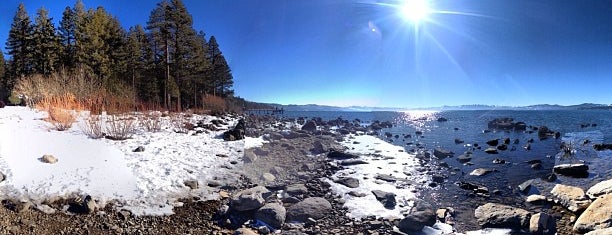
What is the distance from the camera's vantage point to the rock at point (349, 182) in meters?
8.62

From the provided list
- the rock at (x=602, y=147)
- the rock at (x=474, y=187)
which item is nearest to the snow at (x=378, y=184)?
the rock at (x=474, y=187)

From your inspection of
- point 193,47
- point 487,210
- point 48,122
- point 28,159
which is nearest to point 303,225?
point 487,210

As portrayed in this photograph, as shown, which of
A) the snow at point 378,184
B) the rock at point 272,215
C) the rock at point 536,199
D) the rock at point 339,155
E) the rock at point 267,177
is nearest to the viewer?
the rock at point 272,215

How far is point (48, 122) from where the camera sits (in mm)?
12086

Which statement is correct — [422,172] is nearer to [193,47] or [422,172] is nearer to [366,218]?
[366,218]

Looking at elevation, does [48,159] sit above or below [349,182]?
above

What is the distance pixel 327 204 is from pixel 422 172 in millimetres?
5529

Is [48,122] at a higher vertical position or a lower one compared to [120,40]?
lower

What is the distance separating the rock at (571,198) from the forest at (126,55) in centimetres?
2353

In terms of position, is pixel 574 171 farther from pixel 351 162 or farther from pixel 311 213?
pixel 311 213

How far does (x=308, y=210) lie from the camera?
636cm

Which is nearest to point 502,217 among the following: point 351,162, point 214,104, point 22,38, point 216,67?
point 351,162

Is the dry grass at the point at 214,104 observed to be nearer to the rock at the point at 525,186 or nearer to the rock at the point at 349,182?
the rock at the point at 349,182

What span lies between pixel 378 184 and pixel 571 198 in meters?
4.63
